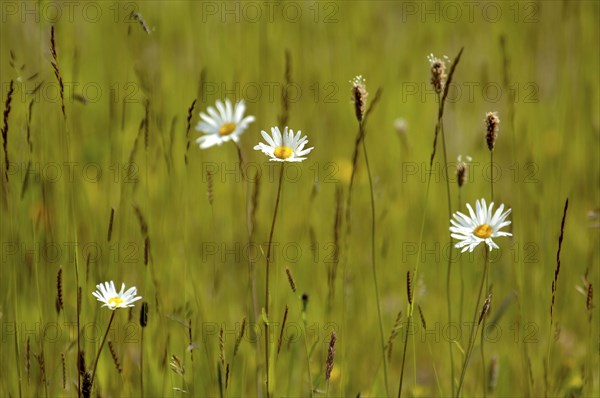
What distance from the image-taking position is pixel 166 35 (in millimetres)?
4133

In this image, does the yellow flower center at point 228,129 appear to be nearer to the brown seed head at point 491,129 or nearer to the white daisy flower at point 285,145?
the white daisy flower at point 285,145

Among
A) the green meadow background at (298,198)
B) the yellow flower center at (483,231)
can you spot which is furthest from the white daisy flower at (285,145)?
the yellow flower center at (483,231)

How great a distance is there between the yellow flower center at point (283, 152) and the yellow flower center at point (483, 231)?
416 millimetres

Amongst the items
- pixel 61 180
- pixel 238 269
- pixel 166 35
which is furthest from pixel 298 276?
pixel 166 35

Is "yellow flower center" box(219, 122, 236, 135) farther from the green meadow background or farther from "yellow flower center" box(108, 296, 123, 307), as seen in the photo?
"yellow flower center" box(108, 296, 123, 307)

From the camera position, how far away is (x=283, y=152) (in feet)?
5.30

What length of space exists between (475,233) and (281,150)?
1.43 feet

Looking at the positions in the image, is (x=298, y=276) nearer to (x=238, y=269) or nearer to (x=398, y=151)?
(x=238, y=269)

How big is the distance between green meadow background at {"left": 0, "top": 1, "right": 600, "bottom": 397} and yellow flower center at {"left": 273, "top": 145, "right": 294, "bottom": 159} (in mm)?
182

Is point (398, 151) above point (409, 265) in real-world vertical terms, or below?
above

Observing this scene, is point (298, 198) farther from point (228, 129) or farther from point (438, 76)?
point (438, 76)

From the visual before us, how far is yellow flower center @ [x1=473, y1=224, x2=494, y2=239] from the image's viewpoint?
1662mm

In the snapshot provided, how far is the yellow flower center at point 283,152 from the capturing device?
1.62 meters

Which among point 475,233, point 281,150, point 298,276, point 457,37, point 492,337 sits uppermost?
point 457,37
